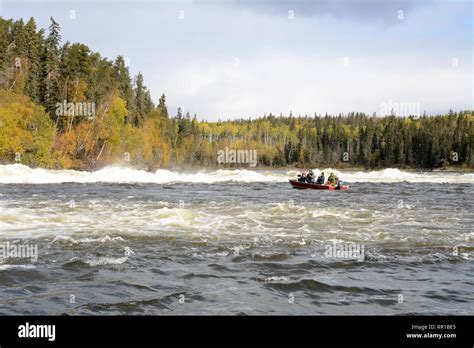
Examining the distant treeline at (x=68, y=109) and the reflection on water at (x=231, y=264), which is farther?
the distant treeline at (x=68, y=109)

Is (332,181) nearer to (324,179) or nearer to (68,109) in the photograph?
(324,179)

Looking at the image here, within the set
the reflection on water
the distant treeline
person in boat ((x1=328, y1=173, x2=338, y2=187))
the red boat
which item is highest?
the distant treeline

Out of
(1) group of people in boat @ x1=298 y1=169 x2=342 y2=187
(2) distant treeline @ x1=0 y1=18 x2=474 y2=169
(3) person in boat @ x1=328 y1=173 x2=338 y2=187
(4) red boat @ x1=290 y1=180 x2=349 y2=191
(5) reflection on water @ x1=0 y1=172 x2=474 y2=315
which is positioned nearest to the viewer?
(5) reflection on water @ x1=0 y1=172 x2=474 y2=315

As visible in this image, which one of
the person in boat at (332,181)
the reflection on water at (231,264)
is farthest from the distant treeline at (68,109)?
the reflection on water at (231,264)

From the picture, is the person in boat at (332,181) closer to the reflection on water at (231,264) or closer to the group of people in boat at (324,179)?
the group of people in boat at (324,179)

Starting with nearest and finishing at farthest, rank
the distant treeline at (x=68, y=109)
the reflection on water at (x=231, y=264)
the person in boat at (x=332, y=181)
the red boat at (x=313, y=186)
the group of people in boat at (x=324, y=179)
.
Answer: the reflection on water at (x=231, y=264) → the red boat at (x=313, y=186) → the person in boat at (x=332, y=181) → the group of people in boat at (x=324, y=179) → the distant treeline at (x=68, y=109)

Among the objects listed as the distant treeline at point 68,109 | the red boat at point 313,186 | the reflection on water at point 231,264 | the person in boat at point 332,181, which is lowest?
the reflection on water at point 231,264

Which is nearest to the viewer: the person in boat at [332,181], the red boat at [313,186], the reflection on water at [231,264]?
the reflection on water at [231,264]

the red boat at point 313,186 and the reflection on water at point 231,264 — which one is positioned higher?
the red boat at point 313,186

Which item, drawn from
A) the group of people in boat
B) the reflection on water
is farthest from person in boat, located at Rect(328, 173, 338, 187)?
the reflection on water

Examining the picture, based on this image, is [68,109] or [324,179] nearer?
[324,179]

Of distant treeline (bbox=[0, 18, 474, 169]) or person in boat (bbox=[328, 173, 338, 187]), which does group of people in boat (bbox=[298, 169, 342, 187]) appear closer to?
person in boat (bbox=[328, 173, 338, 187])

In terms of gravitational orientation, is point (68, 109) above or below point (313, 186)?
above

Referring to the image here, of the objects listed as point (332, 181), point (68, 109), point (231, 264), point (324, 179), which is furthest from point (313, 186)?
point (68, 109)
